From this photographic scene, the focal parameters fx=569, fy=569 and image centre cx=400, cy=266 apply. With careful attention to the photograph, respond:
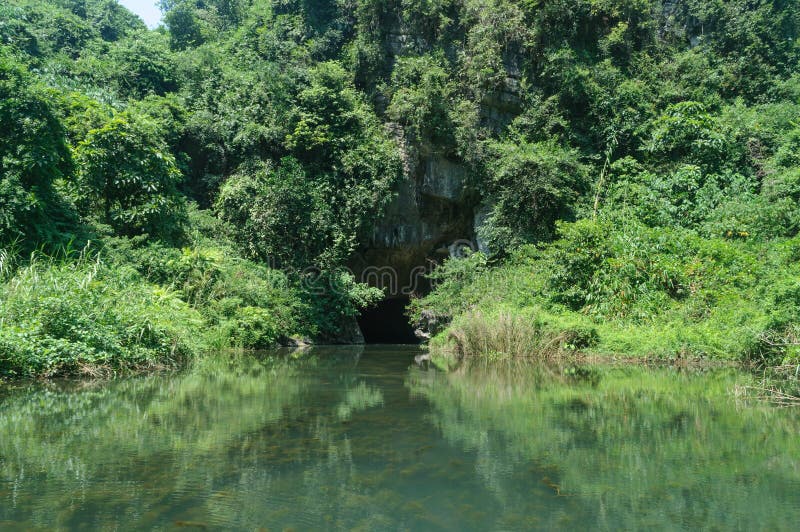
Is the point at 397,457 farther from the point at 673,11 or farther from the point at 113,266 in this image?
the point at 673,11

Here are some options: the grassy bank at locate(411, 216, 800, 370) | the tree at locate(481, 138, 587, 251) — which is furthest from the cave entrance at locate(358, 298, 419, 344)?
the grassy bank at locate(411, 216, 800, 370)

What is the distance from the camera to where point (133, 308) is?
9477 millimetres

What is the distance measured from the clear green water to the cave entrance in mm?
17110

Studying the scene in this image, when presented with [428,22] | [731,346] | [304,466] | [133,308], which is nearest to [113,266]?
[133,308]

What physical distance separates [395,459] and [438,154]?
15.9 m

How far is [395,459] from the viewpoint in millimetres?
3885

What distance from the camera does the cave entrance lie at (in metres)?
24.0

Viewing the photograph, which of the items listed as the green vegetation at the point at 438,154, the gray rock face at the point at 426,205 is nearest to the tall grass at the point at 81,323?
the green vegetation at the point at 438,154

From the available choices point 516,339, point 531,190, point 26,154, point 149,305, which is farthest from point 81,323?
point 531,190

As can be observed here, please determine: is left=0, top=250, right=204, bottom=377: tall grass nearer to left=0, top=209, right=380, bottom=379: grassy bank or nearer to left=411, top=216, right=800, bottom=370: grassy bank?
left=0, top=209, right=380, bottom=379: grassy bank

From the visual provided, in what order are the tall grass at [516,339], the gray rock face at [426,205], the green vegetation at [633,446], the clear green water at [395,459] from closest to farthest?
the clear green water at [395,459] < the green vegetation at [633,446] < the tall grass at [516,339] < the gray rock face at [426,205]

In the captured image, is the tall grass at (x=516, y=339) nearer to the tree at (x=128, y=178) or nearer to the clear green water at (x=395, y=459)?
the clear green water at (x=395, y=459)

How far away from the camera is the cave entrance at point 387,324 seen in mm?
24031

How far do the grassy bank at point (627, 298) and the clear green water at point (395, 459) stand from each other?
375 cm
